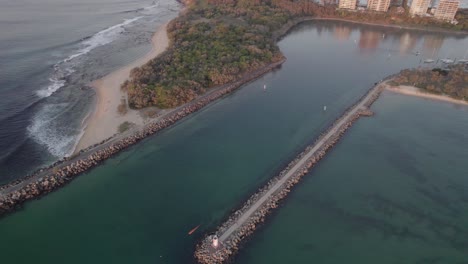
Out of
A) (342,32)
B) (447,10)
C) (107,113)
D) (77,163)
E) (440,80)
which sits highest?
(447,10)

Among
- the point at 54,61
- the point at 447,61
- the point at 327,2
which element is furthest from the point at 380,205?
the point at 327,2

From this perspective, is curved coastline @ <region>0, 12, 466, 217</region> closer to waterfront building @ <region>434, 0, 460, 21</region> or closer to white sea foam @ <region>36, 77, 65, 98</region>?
white sea foam @ <region>36, 77, 65, 98</region>

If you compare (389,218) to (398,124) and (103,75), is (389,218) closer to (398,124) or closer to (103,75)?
(398,124)

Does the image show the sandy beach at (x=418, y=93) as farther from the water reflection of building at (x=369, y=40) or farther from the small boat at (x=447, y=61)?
the water reflection of building at (x=369, y=40)

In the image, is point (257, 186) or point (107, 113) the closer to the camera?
point (257, 186)

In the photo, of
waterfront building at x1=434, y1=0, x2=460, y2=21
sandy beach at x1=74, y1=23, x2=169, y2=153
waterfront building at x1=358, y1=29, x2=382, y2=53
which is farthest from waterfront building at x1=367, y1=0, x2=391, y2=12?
sandy beach at x1=74, y1=23, x2=169, y2=153

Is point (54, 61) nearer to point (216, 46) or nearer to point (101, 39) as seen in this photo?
point (101, 39)
